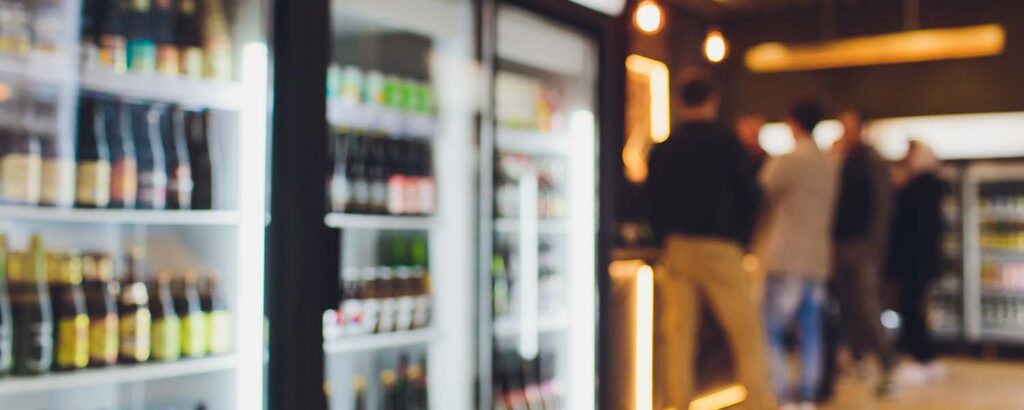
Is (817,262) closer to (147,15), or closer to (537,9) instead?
(537,9)

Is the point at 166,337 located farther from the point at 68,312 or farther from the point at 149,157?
the point at 149,157

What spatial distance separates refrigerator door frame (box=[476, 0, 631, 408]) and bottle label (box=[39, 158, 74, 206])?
1148 mm

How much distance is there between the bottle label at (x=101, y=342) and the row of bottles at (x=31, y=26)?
648mm

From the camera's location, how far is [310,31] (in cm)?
217

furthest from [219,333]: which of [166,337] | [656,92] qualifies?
[656,92]

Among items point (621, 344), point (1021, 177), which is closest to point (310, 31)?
point (621, 344)

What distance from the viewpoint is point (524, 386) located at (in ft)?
11.8

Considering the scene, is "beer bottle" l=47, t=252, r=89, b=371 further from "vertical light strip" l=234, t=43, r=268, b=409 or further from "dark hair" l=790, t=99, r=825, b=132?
"dark hair" l=790, t=99, r=825, b=132

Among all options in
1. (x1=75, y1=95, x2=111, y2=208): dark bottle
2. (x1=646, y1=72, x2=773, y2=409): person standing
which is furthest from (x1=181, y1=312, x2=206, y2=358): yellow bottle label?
(x1=646, y1=72, x2=773, y2=409): person standing

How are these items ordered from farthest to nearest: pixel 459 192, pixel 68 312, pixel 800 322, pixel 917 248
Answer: pixel 917 248 → pixel 800 322 → pixel 459 192 → pixel 68 312

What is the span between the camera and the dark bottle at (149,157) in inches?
96.0

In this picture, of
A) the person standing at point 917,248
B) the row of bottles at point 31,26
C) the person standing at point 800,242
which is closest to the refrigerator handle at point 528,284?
the row of bottles at point 31,26

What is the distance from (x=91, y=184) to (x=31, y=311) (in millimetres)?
332

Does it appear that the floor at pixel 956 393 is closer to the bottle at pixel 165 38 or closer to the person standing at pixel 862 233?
the person standing at pixel 862 233
